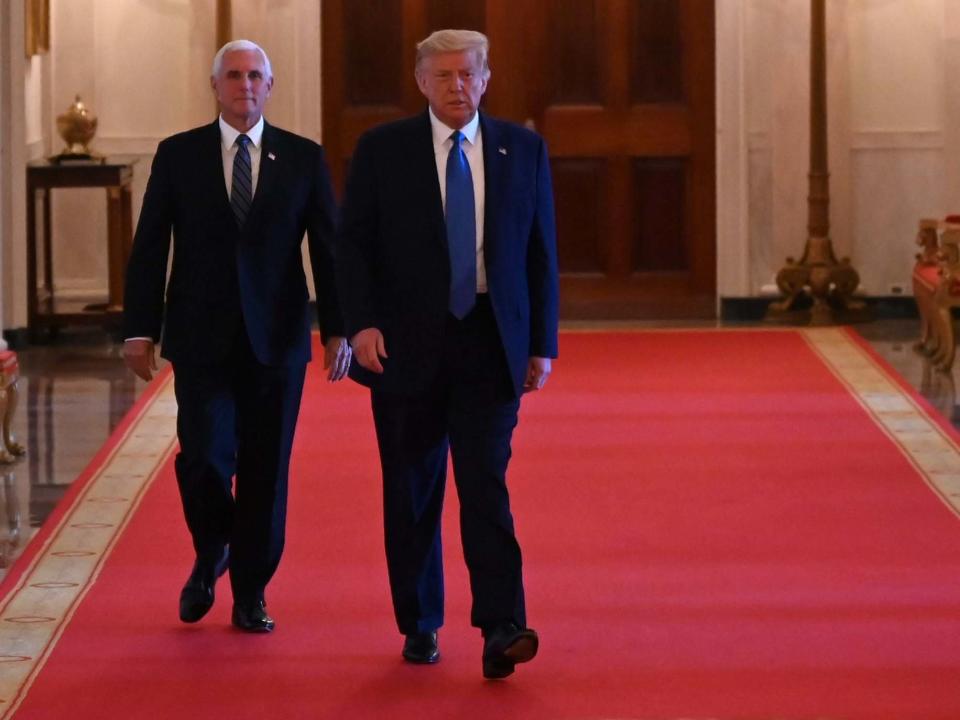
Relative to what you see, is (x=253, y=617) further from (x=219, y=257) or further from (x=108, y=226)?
(x=108, y=226)

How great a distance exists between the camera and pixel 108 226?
34.6 ft

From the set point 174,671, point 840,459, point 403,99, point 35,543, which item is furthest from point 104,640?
point 403,99

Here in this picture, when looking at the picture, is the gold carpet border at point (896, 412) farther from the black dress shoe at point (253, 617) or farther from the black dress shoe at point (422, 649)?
the black dress shoe at point (253, 617)

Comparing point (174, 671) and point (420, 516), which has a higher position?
point (420, 516)

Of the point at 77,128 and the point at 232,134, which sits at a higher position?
the point at 77,128

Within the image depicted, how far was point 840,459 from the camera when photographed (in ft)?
23.5

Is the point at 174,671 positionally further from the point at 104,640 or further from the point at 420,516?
the point at 420,516

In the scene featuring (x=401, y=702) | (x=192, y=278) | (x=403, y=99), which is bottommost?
(x=401, y=702)

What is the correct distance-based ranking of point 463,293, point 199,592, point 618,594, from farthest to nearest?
point 618,594 < point 199,592 < point 463,293

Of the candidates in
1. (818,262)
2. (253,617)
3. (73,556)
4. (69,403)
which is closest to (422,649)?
(253,617)

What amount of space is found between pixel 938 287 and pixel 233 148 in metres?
5.53

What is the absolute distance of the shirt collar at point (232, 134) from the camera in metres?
4.68

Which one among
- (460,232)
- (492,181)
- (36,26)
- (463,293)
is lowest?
(463,293)

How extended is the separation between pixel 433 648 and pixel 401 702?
32 cm
